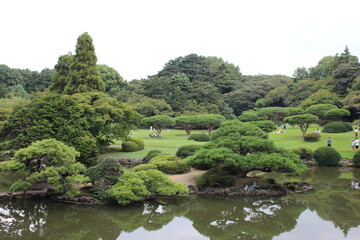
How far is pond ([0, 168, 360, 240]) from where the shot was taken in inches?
373

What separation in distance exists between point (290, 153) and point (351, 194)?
321 centimetres

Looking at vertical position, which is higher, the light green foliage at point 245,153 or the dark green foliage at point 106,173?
the light green foliage at point 245,153

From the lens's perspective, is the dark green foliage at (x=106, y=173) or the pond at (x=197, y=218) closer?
the pond at (x=197, y=218)

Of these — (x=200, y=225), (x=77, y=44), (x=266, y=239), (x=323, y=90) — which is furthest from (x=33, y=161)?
(x=323, y=90)

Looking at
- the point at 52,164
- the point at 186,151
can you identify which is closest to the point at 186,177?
the point at 186,151

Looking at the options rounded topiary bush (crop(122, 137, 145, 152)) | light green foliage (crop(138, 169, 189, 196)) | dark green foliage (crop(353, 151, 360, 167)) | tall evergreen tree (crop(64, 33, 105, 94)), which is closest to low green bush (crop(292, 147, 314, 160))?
dark green foliage (crop(353, 151, 360, 167))

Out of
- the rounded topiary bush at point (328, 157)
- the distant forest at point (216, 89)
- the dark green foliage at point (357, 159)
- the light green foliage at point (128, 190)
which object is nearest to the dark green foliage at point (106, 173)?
the light green foliage at point (128, 190)

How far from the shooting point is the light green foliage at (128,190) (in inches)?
461

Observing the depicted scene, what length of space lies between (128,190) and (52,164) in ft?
11.6

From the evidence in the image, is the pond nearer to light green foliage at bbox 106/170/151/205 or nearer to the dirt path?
light green foliage at bbox 106/170/151/205

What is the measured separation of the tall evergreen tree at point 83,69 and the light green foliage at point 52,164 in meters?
18.8

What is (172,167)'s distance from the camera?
17.1 metres

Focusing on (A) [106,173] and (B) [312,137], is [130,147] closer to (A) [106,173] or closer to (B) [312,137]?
(A) [106,173]

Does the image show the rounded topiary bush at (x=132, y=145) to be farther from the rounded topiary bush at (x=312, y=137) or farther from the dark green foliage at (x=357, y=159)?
the dark green foliage at (x=357, y=159)
